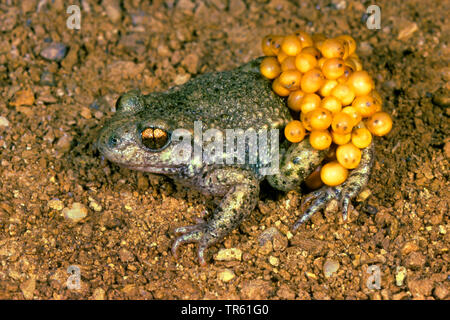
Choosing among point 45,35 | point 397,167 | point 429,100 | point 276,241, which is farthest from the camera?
point 45,35

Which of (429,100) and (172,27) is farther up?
(172,27)

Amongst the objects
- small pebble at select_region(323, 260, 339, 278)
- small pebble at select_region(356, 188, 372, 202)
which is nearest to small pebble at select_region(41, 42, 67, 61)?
small pebble at select_region(356, 188, 372, 202)

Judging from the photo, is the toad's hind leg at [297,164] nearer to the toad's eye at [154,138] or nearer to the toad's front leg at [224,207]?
the toad's front leg at [224,207]

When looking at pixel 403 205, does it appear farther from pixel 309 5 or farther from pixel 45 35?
pixel 45 35

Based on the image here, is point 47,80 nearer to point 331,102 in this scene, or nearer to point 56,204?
point 56,204

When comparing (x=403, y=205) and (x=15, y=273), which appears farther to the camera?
(x=403, y=205)

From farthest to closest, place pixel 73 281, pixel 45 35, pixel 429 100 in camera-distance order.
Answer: pixel 45 35 < pixel 429 100 < pixel 73 281

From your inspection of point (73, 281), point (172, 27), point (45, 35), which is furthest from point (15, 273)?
point (172, 27)
